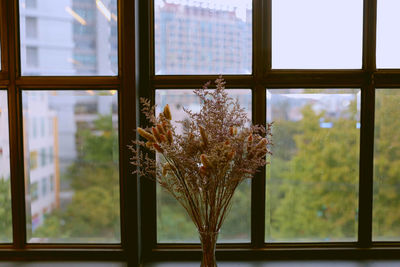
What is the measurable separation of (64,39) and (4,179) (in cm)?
84

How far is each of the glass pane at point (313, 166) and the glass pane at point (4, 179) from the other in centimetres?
144

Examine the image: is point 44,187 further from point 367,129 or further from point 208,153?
point 367,129

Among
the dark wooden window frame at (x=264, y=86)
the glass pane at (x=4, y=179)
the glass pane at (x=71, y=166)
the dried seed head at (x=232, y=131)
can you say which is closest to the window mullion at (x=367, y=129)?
the dark wooden window frame at (x=264, y=86)

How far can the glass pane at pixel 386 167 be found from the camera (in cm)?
183

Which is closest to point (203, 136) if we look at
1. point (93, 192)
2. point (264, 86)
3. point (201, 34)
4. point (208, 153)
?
point (208, 153)

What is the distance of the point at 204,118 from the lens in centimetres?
138

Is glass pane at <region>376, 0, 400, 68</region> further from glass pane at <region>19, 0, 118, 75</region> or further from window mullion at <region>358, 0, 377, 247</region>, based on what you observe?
glass pane at <region>19, 0, 118, 75</region>

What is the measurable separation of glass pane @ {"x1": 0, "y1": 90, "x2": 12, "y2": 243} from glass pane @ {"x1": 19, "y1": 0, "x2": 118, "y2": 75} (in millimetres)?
250

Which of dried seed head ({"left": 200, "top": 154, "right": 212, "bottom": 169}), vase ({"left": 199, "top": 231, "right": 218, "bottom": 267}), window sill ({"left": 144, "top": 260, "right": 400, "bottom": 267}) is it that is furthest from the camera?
window sill ({"left": 144, "top": 260, "right": 400, "bottom": 267})

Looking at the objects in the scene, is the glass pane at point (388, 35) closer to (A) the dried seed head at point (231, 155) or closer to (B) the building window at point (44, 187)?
(A) the dried seed head at point (231, 155)

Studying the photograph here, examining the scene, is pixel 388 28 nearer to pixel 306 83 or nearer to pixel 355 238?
pixel 306 83

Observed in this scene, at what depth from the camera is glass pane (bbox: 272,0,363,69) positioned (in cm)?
182

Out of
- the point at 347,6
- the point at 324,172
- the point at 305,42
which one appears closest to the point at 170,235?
A: the point at 324,172

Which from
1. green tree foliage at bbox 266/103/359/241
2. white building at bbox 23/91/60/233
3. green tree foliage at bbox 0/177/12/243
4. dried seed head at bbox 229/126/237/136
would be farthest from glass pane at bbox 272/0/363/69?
green tree foliage at bbox 0/177/12/243
